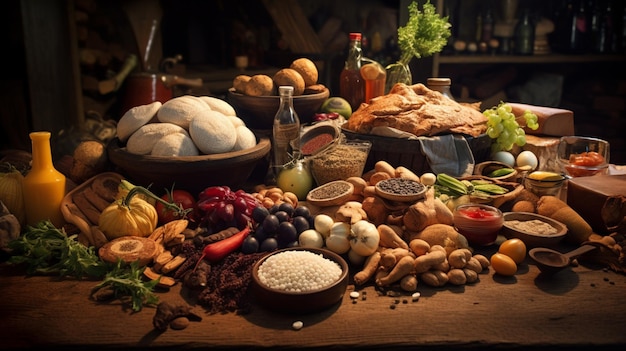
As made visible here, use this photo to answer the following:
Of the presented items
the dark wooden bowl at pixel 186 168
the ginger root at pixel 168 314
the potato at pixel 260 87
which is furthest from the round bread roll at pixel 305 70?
the ginger root at pixel 168 314

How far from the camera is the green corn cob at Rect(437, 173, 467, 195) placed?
2086 millimetres

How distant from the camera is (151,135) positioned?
205 centimetres

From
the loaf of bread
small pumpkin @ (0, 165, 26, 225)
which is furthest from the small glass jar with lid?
small pumpkin @ (0, 165, 26, 225)

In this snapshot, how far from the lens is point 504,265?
1692 mm

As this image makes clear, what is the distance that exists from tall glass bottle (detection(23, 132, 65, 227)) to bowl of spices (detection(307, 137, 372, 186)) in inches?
38.3

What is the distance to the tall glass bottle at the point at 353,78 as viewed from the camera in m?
2.85

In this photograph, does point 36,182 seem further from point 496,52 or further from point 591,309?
point 496,52

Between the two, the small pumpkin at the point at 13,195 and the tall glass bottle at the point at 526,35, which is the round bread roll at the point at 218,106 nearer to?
the small pumpkin at the point at 13,195

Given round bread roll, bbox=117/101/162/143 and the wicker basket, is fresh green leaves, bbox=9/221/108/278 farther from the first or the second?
the wicker basket

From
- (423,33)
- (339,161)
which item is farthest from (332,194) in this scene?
(423,33)

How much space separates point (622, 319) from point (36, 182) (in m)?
1.92

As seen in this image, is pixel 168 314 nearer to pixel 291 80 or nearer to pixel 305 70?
pixel 291 80

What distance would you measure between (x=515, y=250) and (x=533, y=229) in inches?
7.4

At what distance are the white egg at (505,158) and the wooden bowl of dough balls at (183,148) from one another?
1119 mm
